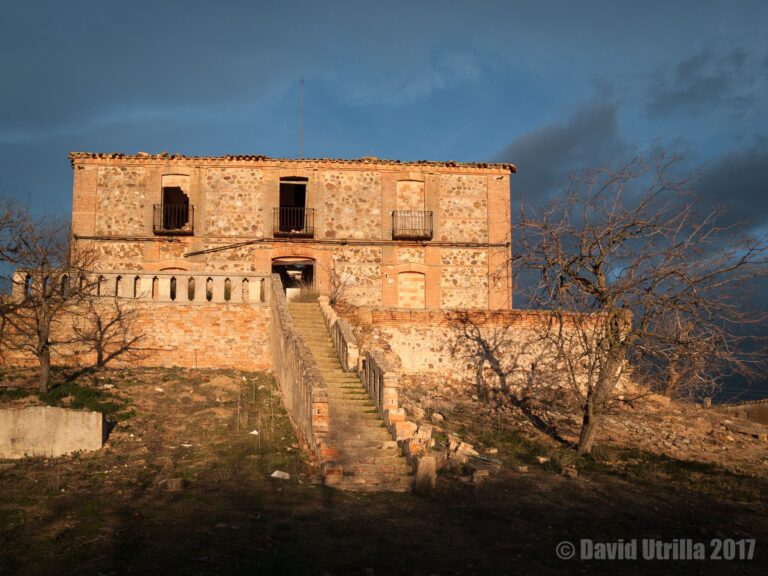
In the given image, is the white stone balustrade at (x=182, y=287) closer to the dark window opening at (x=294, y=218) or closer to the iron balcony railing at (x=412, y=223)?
the dark window opening at (x=294, y=218)

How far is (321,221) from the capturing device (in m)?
27.4

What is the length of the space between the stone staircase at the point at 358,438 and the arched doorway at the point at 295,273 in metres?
8.68

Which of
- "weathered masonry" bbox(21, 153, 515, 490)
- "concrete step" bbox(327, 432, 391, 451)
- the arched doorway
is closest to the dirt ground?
"concrete step" bbox(327, 432, 391, 451)

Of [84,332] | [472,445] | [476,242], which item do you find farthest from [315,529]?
[476,242]

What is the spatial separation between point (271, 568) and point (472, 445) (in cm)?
745

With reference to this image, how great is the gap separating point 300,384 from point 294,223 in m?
13.7

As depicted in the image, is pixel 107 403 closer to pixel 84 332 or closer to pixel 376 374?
pixel 84 332

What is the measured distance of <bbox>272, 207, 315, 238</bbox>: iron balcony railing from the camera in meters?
27.2

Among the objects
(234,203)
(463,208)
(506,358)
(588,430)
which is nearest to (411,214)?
(463,208)

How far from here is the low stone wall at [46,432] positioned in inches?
526

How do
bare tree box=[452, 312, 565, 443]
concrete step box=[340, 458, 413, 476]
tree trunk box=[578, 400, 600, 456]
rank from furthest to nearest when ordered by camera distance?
bare tree box=[452, 312, 565, 443]
tree trunk box=[578, 400, 600, 456]
concrete step box=[340, 458, 413, 476]

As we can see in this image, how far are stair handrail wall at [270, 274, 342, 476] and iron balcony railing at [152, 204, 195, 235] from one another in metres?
8.39

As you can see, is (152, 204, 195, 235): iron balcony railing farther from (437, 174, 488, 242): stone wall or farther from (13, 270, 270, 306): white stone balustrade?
(437, 174, 488, 242): stone wall

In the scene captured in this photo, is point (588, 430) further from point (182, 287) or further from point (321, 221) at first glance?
point (321, 221)
